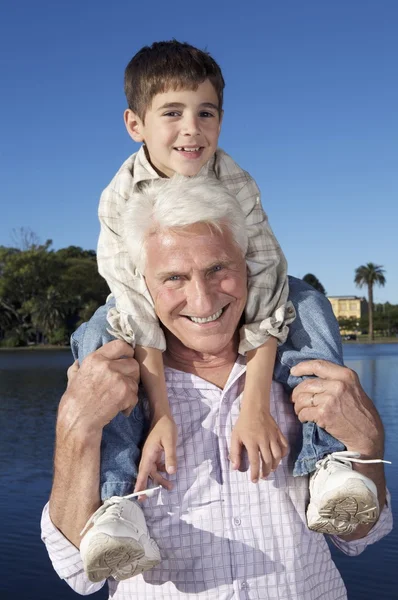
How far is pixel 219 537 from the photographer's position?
2062 millimetres

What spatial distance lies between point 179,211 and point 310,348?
0.56 metres

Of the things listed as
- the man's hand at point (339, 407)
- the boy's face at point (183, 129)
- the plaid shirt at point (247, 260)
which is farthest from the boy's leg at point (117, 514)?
the boy's face at point (183, 129)

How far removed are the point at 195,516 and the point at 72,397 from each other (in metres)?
0.46

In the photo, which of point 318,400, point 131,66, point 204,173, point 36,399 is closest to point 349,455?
point 318,400

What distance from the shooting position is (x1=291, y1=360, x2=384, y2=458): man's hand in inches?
83.1

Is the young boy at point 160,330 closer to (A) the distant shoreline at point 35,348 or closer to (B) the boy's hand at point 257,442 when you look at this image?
(B) the boy's hand at point 257,442

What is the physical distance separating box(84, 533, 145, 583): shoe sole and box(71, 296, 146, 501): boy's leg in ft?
0.63

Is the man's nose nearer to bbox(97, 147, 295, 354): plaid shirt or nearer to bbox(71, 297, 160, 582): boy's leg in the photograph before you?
bbox(97, 147, 295, 354): plaid shirt

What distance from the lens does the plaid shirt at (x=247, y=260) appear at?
2248 mm

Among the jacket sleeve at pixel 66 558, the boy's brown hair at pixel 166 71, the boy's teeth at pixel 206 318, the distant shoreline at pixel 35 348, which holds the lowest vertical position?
the distant shoreline at pixel 35 348

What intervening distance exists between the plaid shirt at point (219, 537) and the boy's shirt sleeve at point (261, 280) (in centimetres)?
27

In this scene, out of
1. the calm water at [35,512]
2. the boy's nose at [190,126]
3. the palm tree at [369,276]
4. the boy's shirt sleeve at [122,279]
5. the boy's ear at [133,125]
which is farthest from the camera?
the palm tree at [369,276]

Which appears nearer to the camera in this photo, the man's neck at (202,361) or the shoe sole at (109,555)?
the shoe sole at (109,555)

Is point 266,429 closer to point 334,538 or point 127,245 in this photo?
point 334,538
